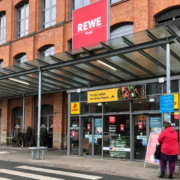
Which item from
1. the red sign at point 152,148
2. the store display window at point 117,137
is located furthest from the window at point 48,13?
the red sign at point 152,148

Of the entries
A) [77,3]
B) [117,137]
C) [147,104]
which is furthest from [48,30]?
[147,104]

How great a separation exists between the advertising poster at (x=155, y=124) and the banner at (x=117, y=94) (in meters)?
1.13

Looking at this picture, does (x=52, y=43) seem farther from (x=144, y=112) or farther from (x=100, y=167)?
(x=100, y=167)

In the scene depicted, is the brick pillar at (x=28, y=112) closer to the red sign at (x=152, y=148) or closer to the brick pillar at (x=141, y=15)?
the brick pillar at (x=141, y=15)

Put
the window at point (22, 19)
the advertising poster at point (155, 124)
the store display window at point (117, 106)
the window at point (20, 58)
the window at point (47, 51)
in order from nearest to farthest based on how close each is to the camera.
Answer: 1. the advertising poster at point (155, 124)
2. the store display window at point (117, 106)
3. the window at point (47, 51)
4. the window at point (20, 58)
5. the window at point (22, 19)

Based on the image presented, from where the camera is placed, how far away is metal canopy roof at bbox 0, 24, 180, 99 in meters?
9.75

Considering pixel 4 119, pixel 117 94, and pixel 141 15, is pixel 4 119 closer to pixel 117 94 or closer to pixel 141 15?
pixel 117 94

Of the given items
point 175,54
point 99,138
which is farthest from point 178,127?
point 99,138

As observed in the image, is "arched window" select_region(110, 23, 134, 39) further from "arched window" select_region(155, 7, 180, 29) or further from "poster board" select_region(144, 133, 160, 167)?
"poster board" select_region(144, 133, 160, 167)

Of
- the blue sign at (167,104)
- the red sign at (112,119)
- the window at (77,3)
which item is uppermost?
the window at (77,3)

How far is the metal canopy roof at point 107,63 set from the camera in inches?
384

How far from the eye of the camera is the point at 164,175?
8.97 m

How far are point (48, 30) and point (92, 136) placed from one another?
32.7 feet

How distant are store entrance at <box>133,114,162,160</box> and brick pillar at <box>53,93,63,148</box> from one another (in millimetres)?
7395
